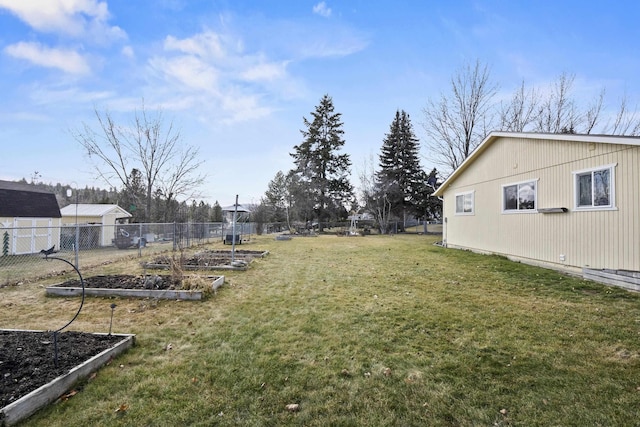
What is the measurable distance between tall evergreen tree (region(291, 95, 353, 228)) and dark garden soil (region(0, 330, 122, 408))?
28.2 meters

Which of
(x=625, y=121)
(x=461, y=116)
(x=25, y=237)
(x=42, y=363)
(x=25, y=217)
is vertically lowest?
(x=42, y=363)

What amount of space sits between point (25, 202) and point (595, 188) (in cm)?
2293

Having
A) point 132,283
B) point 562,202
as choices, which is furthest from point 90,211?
point 562,202

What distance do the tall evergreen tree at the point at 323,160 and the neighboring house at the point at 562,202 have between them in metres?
20.7

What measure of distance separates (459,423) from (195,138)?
20.7m

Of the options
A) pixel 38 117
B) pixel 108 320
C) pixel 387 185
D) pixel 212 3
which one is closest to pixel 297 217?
pixel 387 185

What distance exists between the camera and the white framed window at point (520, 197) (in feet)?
29.0

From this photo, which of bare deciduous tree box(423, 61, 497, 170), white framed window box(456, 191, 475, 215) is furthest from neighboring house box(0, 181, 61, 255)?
bare deciduous tree box(423, 61, 497, 170)

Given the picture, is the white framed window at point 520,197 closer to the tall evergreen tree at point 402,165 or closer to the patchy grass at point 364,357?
the patchy grass at point 364,357

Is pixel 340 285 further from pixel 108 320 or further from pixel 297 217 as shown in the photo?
pixel 297 217

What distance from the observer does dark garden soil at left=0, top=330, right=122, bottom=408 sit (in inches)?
96.4

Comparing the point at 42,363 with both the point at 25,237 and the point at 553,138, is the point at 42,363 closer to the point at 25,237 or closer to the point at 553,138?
the point at 553,138

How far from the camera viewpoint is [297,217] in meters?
32.5

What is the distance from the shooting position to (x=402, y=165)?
101ft
